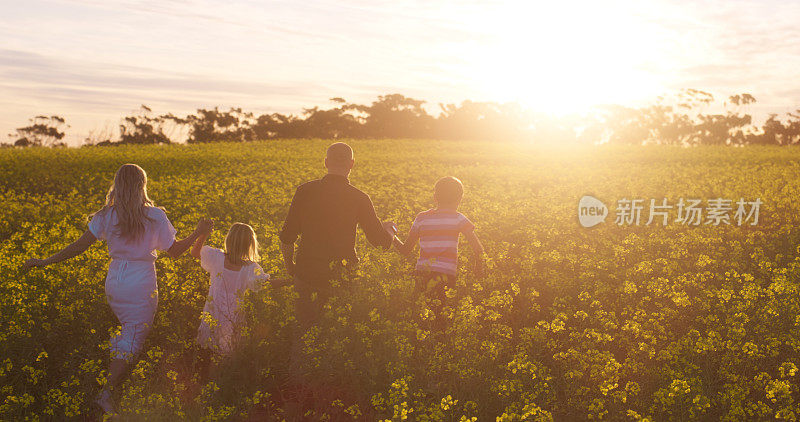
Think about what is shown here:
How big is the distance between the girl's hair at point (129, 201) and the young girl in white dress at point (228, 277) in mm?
626

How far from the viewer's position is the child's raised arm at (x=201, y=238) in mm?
5758

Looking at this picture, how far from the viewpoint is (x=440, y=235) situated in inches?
248

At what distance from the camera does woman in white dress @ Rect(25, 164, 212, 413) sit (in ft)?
17.3

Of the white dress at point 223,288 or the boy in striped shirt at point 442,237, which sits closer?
the white dress at point 223,288

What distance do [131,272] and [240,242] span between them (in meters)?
0.98

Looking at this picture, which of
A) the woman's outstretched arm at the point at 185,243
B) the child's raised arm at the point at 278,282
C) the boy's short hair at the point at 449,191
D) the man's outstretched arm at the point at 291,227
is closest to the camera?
the woman's outstretched arm at the point at 185,243

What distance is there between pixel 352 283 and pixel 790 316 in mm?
4535

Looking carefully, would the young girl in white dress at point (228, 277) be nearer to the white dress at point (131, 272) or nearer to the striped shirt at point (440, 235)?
the white dress at point (131, 272)

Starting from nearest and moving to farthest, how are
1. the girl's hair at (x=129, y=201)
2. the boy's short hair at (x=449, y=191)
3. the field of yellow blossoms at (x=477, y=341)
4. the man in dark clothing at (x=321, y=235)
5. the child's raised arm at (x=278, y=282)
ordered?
the field of yellow blossoms at (x=477, y=341), the girl's hair at (x=129, y=201), the man in dark clothing at (x=321, y=235), the child's raised arm at (x=278, y=282), the boy's short hair at (x=449, y=191)

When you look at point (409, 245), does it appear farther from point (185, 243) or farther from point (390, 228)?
point (185, 243)

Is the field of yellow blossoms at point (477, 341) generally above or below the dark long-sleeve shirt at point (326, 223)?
below

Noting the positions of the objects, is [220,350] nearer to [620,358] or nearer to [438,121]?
[620,358]

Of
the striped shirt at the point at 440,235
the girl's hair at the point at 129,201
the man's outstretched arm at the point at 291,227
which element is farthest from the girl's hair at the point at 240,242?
the striped shirt at the point at 440,235

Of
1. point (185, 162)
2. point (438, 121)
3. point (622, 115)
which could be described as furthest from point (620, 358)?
point (622, 115)
